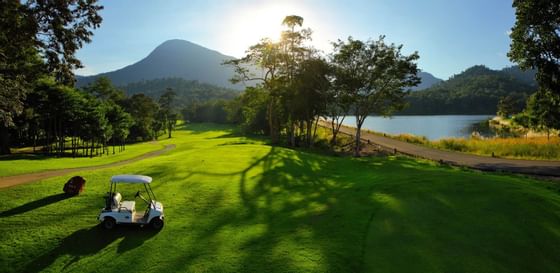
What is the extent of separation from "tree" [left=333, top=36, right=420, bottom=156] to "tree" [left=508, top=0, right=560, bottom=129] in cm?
978

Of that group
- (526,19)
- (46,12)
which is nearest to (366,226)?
(46,12)

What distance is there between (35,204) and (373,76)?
1315 inches

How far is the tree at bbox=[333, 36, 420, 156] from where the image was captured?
3662 cm

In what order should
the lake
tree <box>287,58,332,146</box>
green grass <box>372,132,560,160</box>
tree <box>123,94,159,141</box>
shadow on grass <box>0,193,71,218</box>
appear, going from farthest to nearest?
tree <box>123,94,159,141</box> → the lake → tree <box>287,58,332,146</box> → green grass <box>372,132,560,160</box> → shadow on grass <box>0,193,71,218</box>

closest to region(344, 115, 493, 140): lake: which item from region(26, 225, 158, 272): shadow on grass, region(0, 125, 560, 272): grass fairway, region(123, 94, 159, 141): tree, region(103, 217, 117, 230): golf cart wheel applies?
region(123, 94, 159, 141): tree

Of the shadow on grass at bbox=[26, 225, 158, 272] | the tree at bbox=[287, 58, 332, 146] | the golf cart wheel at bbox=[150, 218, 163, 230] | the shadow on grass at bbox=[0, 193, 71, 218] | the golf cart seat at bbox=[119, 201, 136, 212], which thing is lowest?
the shadow on grass at bbox=[26, 225, 158, 272]

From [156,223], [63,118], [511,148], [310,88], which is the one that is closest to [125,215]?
[156,223]

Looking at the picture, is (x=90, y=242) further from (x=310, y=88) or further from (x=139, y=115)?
(x=139, y=115)

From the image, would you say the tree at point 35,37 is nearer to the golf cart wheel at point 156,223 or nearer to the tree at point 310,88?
the golf cart wheel at point 156,223

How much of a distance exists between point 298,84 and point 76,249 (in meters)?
35.9

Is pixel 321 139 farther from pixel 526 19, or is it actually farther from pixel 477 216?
pixel 477 216

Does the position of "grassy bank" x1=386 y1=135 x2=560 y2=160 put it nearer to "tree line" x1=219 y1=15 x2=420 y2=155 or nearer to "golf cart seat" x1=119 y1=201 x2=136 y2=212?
"tree line" x1=219 y1=15 x2=420 y2=155

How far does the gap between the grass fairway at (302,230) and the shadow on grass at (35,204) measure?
5cm

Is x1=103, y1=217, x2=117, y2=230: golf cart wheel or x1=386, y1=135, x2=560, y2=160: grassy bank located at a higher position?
x1=386, y1=135, x2=560, y2=160: grassy bank
